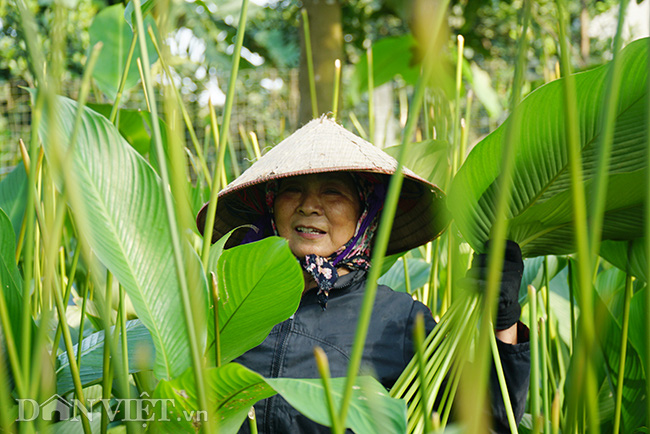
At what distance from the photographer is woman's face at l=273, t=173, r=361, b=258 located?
0.78 metres

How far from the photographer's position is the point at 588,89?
1.50ft

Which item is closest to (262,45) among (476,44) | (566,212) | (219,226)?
(476,44)

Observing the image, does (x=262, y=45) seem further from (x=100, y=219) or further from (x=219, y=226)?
(x=100, y=219)

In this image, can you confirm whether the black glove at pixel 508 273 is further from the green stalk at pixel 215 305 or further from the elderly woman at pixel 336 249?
the green stalk at pixel 215 305

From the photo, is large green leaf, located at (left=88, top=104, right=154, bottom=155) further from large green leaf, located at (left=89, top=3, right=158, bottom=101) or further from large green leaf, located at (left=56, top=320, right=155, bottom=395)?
large green leaf, located at (left=56, top=320, right=155, bottom=395)

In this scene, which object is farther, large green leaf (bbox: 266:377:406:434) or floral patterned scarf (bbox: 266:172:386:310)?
floral patterned scarf (bbox: 266:172:386:310)

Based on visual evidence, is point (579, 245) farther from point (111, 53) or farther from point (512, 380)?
point (111, 53)

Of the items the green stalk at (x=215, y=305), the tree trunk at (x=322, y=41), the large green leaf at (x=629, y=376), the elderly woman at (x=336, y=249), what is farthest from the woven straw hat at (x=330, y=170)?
the tree trunk at (x=322, y=41)

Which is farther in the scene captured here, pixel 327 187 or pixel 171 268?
pixel 327 187

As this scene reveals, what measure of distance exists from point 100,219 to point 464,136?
0.51 metres

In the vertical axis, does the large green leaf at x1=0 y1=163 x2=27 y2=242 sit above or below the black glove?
above

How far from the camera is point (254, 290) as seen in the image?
0.40 m

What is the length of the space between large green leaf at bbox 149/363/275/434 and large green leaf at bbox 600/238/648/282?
41cm

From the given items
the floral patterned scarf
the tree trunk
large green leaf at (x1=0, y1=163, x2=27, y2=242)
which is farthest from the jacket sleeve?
the tree trunk
